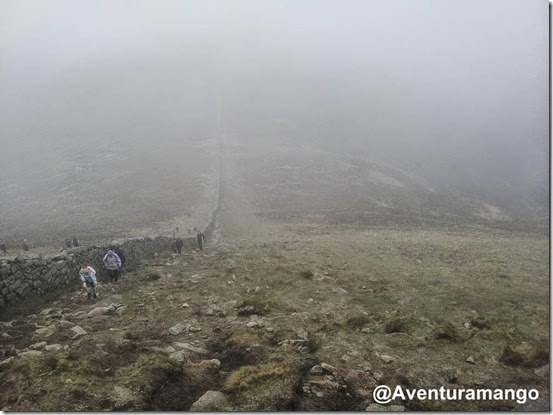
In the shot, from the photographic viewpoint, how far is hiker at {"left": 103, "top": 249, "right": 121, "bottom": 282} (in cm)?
1967

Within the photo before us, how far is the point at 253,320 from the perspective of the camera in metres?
13.7

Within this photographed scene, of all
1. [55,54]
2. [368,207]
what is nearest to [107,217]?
[368,207]

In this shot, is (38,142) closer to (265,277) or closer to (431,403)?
(265,277)

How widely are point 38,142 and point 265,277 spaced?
346ft

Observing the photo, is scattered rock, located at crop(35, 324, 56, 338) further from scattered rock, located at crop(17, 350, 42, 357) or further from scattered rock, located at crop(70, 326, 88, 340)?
scattered rock, located at crop(17, 350, 42, 357)

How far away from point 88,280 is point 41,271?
176 cm

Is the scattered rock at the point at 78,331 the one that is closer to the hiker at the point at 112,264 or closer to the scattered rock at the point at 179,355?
the scattered rock at the point at 179,355

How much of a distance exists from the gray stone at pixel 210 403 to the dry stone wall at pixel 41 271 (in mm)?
9581

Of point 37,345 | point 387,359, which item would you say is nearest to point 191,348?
point 37,345

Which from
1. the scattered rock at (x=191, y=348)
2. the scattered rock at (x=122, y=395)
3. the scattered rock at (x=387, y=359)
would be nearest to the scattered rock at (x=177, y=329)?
the scattered rock at (x=191, y=348)

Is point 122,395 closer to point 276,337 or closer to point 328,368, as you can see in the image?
point 328,368

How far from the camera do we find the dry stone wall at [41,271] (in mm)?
14898

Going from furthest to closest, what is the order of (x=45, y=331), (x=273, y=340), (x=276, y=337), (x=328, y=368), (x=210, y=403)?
(x=45, y=331) < (x=276, y=337) < (x=273, y=340) < (x=328, y=368) < (x=210, y=403)

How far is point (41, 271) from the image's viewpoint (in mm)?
16609
